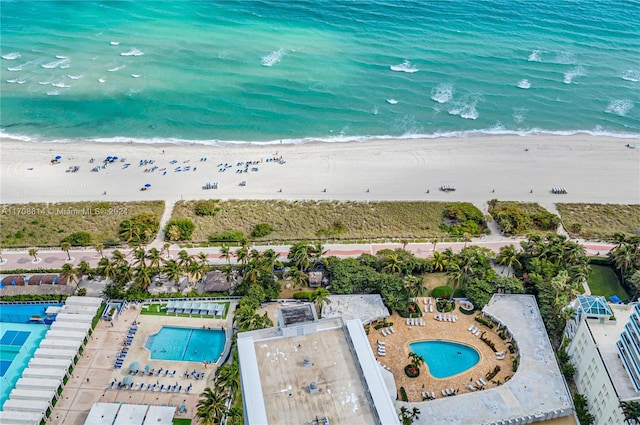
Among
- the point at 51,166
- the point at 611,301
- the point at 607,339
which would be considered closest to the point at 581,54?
the point at 611,301

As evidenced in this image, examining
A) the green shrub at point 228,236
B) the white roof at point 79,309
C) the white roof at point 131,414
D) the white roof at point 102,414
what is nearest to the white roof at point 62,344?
the white roof at point 79,309

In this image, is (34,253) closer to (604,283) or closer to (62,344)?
(62,344)

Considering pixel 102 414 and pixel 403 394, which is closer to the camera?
pixel 102 414

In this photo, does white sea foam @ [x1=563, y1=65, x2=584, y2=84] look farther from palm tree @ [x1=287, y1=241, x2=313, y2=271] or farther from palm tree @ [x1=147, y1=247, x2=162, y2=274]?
palm tree @ [x1=147, y1=247, x2=162, y2=274]

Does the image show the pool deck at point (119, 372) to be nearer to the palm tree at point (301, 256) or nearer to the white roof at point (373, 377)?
the palm tree at point (301, 256)

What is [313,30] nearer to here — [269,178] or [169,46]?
[169,46]

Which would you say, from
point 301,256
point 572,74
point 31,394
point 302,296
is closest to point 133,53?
point 301,256
